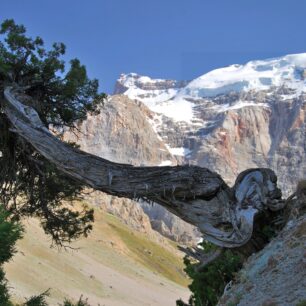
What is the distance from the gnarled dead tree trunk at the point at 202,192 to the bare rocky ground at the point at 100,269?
430 inches

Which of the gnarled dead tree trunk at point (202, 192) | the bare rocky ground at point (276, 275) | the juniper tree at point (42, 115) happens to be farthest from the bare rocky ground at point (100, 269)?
the bare rocky ground at point (276, 275)

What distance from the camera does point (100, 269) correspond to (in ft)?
274

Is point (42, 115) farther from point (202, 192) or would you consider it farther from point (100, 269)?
point (100, 269)

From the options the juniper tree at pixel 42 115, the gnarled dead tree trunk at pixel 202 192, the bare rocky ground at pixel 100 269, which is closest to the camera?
the gnarled dead tree trunk at pixel 202 192

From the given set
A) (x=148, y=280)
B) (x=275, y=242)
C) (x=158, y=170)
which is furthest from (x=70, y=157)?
(x=148, y=280)

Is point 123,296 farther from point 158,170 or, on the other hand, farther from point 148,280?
point 158,170

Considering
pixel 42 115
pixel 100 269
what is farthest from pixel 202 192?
pixel 100 269

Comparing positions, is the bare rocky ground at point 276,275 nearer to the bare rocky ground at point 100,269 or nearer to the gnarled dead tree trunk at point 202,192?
the gnarled dead tree trunk at point 202,192

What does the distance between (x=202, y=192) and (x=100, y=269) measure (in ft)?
256

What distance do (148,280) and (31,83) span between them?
284ft

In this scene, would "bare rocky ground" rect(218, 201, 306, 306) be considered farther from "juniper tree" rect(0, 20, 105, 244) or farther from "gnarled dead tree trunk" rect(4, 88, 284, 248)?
"juniper tree" rect(0, 20, 105, 244)

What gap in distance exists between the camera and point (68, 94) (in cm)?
1386

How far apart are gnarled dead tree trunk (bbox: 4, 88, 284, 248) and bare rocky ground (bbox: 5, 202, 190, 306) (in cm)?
1092

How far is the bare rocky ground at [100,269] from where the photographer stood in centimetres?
4890
